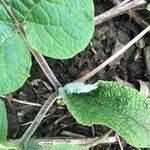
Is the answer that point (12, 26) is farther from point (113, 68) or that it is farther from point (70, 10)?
point (113, 68)

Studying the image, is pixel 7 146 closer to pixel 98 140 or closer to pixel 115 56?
pixel 98 140

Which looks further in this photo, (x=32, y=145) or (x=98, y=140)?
(x=98, y=140)

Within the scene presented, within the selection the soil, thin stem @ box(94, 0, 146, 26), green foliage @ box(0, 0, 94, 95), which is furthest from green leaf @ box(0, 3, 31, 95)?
thin stem @ box(94, 0, 146, 26)

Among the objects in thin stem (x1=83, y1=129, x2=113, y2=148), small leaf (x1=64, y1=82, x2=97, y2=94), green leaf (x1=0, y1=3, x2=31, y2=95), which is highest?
green leaf (x1=0, y1=3, x2=31, y2=95)

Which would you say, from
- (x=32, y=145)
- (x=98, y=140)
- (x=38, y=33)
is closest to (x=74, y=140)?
(x=98, y=140)

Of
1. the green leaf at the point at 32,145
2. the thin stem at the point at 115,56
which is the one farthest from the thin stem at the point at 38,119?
the thin stem at the point at 115,56

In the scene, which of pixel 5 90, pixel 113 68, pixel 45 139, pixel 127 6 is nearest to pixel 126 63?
pixel 113 68

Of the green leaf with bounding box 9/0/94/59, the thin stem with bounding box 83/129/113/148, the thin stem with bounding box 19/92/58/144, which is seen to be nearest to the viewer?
the green leaf with bounding box 9/0/94/59

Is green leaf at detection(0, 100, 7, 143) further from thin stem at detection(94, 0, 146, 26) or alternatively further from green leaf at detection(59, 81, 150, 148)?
thin stem at detection(94, 0, 146, 26)
